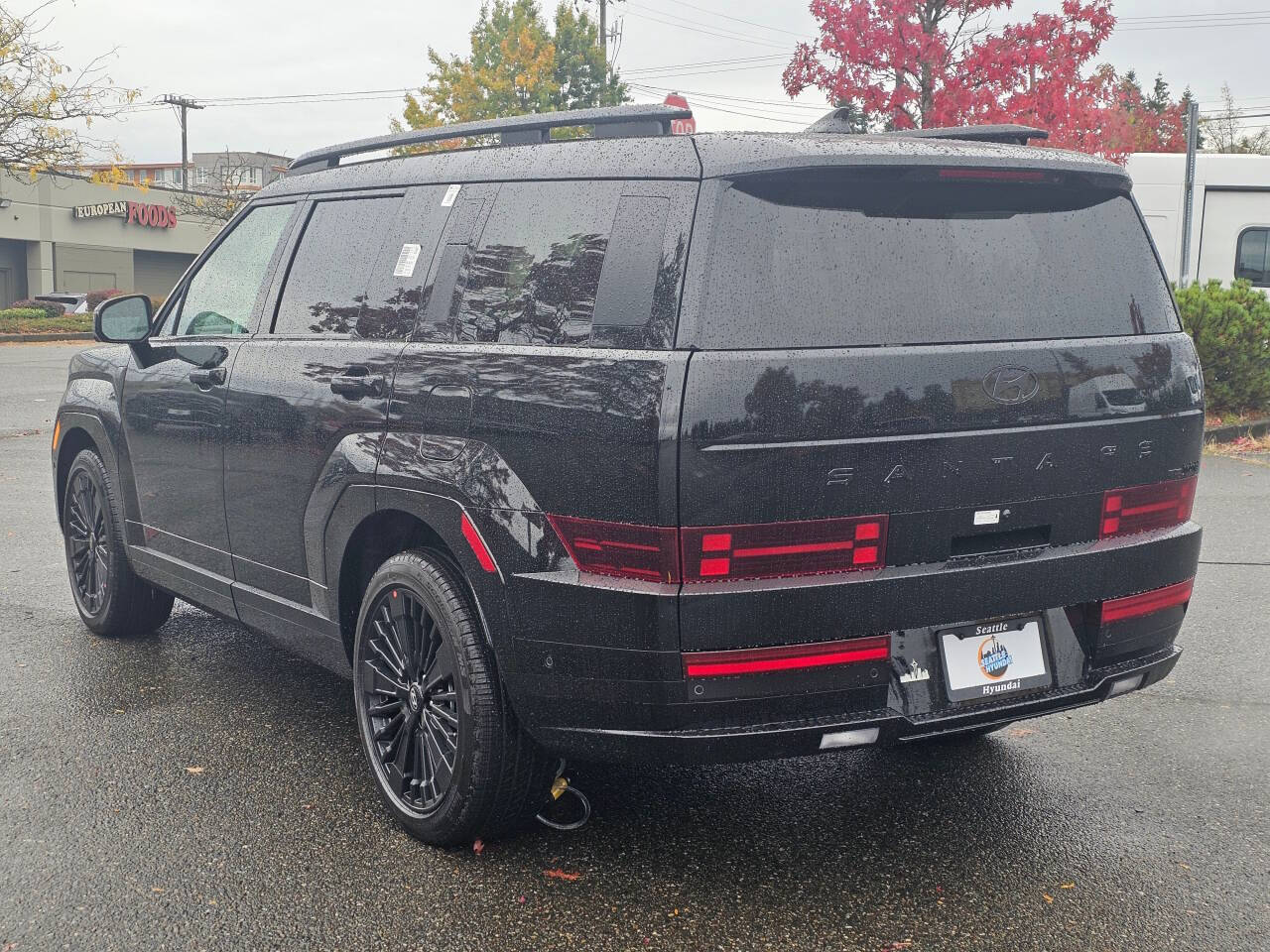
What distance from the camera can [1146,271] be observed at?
3656mm

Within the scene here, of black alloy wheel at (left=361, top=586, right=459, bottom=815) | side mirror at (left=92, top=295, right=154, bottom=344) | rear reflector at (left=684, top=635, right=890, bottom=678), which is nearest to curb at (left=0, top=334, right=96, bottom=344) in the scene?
side mirror at (left=92, top=295, right=154, bottom=344)

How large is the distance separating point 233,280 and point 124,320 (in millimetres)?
608

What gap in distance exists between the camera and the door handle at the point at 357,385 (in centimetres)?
382

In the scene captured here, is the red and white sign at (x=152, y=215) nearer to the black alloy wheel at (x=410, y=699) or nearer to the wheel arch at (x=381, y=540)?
the wheel arch at (x=381, y=540)

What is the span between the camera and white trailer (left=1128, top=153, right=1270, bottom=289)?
18359 mm

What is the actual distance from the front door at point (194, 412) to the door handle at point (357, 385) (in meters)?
0.82

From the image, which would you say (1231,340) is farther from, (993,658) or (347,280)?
(347,280)

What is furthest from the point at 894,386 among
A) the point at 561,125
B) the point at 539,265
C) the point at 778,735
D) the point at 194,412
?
the point at 194,412

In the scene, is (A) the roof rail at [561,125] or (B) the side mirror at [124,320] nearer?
(A) the roof rail at [561,125]

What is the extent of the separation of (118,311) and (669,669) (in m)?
3.25

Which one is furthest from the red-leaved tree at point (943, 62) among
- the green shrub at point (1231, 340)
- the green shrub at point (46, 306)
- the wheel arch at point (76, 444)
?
the green shrub at point (46, 306)

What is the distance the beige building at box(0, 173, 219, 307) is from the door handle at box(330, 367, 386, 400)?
50401 mm

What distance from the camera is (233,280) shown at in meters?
4.95

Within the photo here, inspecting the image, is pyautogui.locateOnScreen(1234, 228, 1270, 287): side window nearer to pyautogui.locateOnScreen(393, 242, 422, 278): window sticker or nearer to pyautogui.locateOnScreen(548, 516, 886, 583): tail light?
pyautogui.locateOnScreen(393, 242, 422, 278): window sticker
